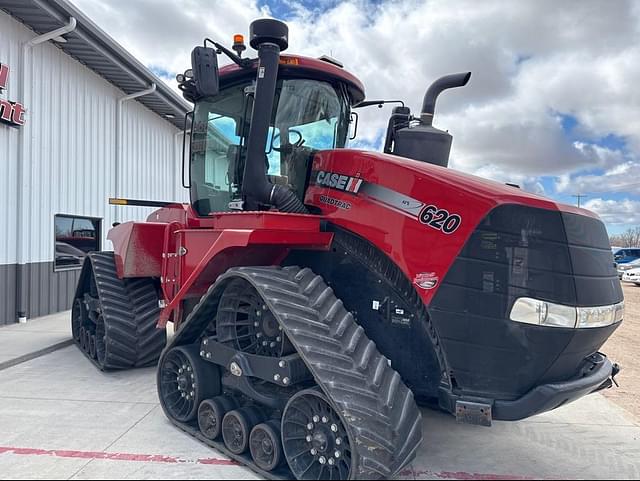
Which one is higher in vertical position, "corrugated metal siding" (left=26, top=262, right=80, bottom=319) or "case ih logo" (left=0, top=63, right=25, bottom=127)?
"case ih logo" (left=0, top=63, right=25, bottom=127)

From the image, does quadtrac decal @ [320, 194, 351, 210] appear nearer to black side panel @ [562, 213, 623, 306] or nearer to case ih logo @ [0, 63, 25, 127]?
black side panel @ [562, 213, 623, 306]

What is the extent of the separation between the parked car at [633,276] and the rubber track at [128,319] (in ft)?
76.2

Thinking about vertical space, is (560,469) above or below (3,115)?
below

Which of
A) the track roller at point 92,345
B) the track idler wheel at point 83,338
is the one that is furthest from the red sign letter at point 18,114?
the track roller at point 92,345

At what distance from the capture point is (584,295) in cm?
282

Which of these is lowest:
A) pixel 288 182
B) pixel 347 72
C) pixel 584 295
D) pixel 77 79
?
pixel 584 295

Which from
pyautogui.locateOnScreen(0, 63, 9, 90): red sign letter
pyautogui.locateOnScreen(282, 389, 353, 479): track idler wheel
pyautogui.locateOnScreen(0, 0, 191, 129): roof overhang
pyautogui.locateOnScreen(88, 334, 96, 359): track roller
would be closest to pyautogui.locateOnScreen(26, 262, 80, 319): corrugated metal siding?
pyautogui.locateOnScreen(0, 63, 9, 90): red sign letter

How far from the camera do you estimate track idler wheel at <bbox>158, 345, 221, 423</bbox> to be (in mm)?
3705

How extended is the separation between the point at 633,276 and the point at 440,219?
23.8 metres

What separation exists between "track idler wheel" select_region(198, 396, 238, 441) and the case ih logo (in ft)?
20.7

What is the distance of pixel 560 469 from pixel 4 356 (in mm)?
5943

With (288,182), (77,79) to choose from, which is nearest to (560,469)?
(288,182)

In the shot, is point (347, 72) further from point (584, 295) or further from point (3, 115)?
point (3, 115)

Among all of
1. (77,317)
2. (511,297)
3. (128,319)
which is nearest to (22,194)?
(77,317)
